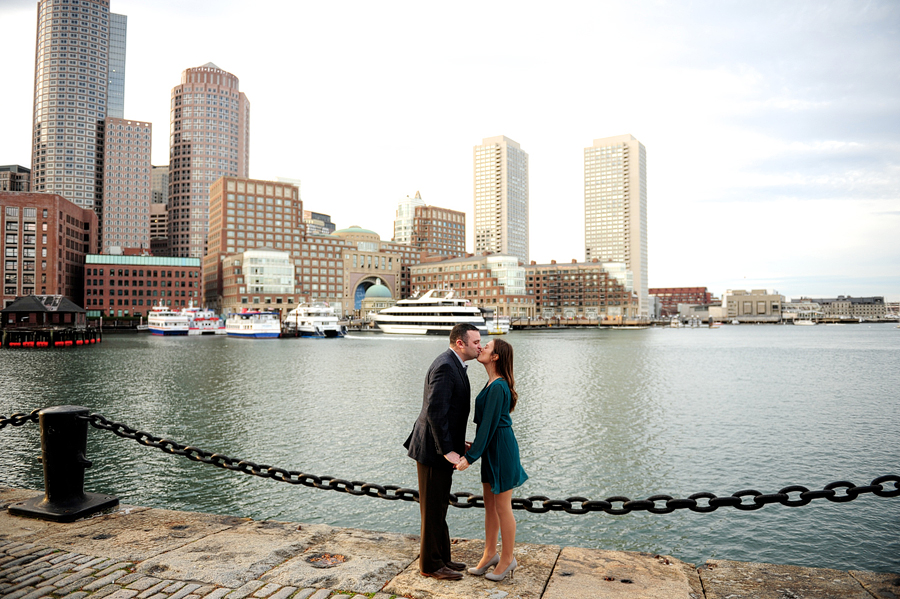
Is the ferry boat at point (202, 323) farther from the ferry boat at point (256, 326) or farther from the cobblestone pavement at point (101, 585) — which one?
the cobblestone pavement at point (101, 585)

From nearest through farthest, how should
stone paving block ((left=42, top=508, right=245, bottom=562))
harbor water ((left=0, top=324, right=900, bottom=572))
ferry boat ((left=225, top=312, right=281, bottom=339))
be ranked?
stone paving block ((left=42, top=508, right=245, bottom=562))
harbor water ((left=0, top=324, right=900, bottom=572))
ferry boat ((left=225, top=312, right=281, bottom=339))

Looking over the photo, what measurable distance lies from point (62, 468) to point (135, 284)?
146 metres

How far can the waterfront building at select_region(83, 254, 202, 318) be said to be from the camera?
425 feet

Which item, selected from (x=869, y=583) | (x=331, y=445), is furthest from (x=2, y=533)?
(x=331, y=445)

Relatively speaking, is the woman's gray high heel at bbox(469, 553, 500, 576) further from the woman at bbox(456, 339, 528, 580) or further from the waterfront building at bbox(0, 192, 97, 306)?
the waterfront building at bbox(0, 192, 97, 306)

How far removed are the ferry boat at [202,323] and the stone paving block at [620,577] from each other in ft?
394

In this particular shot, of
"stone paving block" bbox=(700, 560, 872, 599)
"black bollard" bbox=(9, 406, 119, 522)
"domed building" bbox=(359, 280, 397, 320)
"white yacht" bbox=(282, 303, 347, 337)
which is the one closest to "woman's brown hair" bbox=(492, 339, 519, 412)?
"stone paving block" bbox=(700, 560, 872, 599)

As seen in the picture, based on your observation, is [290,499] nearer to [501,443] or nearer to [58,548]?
[58,548]

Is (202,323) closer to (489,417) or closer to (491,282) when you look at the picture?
(491,282)

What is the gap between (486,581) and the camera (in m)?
5.34

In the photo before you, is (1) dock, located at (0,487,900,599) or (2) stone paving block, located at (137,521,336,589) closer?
(1) dock, located at (0,487,900,599)

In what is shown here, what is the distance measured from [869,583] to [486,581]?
3744mm

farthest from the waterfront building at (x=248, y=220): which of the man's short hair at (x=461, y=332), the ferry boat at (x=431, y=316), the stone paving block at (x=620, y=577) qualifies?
the stone paving block at (x=620, y=577)

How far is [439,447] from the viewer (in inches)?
208
